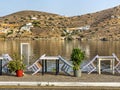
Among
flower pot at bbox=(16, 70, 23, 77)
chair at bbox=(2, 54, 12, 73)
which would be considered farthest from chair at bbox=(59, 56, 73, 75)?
chair at bbox=(2, 54, 12, 73)

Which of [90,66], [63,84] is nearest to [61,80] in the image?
[63,84]

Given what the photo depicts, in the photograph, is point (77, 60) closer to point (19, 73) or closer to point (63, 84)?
point (19, 73)

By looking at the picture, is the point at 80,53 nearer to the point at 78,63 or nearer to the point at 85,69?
the point at 78,63

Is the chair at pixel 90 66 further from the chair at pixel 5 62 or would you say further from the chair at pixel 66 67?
the chair at pixel 5 62

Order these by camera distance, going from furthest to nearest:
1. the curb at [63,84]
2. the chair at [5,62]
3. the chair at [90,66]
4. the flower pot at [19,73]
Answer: the chair at [90,66]
the chair at [5,62]
the flower pot at [19,73]
the curb at [63,84]

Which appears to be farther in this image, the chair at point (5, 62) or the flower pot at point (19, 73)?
the chair at point (5, 62)

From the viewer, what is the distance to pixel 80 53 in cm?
2352

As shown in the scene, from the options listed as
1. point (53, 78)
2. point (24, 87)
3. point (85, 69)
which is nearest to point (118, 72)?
point (85, 69)

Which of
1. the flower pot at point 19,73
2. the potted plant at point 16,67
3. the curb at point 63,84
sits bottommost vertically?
the curb at point 63,84

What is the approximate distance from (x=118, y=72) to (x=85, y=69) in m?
1.92

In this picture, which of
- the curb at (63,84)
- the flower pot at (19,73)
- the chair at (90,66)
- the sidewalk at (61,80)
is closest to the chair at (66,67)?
the sidewalk at (61,80)

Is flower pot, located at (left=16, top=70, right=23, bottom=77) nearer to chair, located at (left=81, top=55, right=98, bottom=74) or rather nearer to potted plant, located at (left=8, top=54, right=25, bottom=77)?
potted plant, located at (left=8, top=54, right=25, bottom=77)

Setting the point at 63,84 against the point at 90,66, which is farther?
the point at 90,66

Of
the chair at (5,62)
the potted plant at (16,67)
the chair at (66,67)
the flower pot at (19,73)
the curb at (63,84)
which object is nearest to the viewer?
the curb at (63,84)
